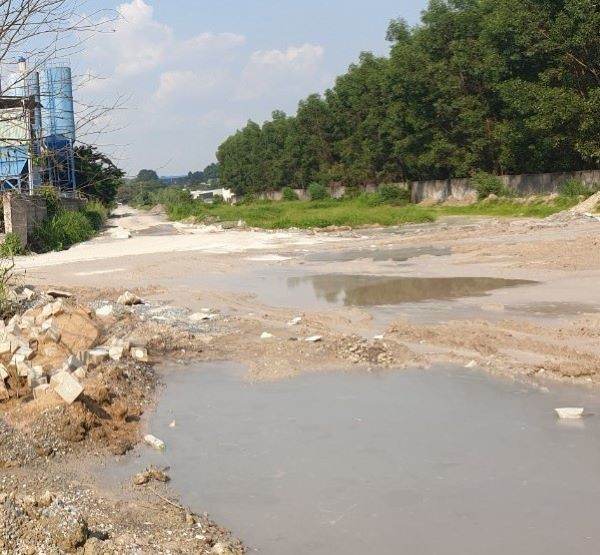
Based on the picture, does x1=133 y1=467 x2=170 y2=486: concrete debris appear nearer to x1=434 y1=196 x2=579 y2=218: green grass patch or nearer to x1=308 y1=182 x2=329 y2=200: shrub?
x1=434 y1=196 x2=579 y2=218: green grass patch

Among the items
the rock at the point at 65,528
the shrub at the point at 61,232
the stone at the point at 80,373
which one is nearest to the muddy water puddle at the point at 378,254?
the shrub at the point at 61,232

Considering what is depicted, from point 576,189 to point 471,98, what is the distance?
37.6 ft

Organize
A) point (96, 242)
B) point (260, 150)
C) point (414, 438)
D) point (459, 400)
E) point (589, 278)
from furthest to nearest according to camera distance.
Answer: point (260, 150), point (96, 242), point (589, 278), point (459, 400), point (414, 438)

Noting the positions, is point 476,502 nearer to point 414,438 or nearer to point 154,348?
point 414,438

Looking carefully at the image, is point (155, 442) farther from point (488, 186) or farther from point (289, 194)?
point (289, 194)

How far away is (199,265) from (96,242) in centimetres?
1277

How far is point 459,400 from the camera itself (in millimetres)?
7688

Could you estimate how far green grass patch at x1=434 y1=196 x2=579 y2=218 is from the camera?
3300cm

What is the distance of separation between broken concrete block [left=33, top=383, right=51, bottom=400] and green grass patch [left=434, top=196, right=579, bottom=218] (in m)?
27.4

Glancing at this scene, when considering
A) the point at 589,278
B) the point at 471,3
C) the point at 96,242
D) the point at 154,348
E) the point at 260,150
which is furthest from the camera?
the point at 260,150

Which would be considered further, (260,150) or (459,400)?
(260,150)

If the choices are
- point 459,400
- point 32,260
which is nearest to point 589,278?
point 459,400

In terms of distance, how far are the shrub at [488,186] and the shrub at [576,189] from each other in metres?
5.47

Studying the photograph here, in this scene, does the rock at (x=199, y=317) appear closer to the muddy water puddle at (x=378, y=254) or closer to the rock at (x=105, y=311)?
the rock at (x=105, y=311)
